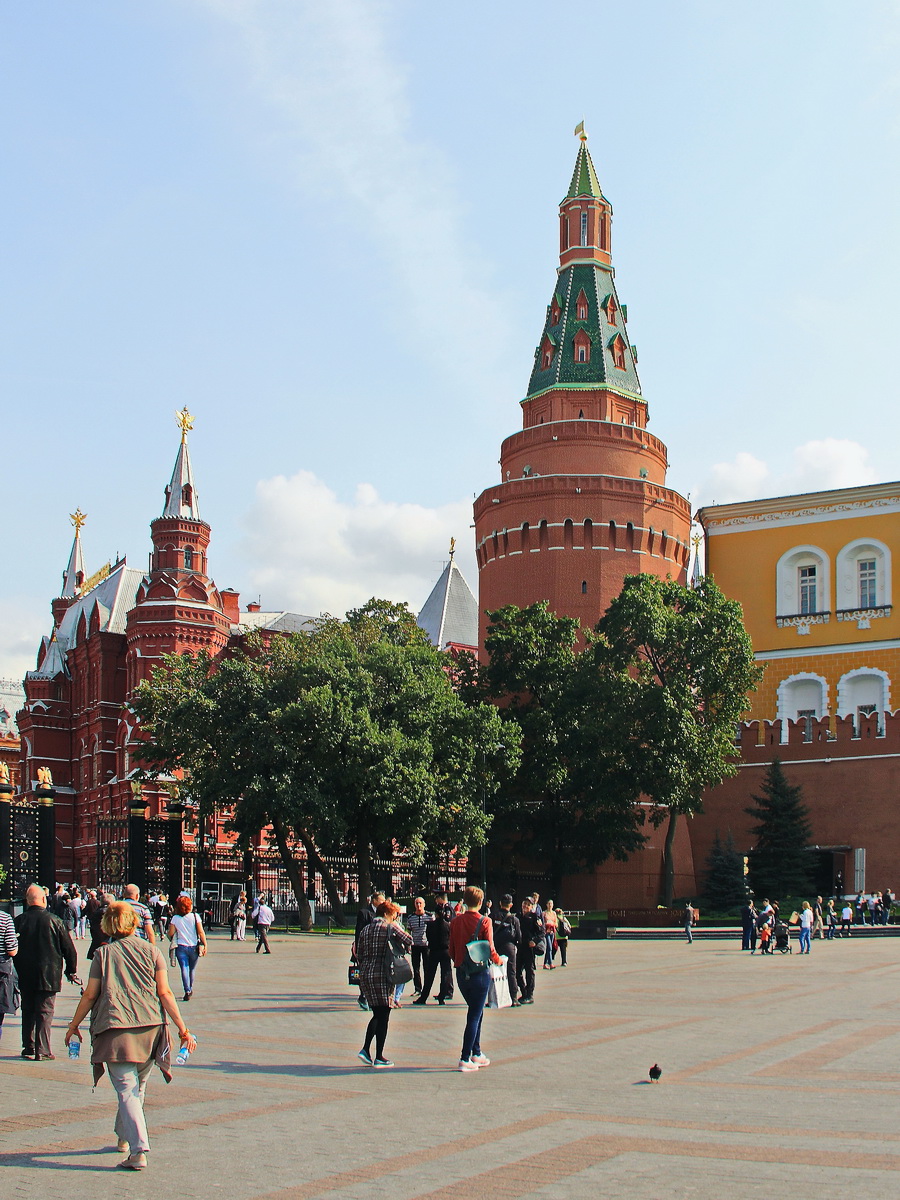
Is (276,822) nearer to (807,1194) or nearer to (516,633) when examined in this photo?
(516,633)

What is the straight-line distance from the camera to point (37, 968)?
1182 centimetres

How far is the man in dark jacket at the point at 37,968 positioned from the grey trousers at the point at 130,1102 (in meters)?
4.38

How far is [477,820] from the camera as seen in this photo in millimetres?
40125

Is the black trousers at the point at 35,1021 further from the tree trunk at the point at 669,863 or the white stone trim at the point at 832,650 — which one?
the white stone trim at the point at 832,650

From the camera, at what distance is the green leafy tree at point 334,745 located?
37125 mm

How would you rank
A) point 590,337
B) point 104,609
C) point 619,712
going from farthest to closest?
point 104,609 → point 590,337 → point 619,712

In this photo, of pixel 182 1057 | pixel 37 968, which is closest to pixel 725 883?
pixel 37 968

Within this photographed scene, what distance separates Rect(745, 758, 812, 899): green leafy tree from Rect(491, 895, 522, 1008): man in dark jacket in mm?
32197

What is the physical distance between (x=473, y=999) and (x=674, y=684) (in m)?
32.9

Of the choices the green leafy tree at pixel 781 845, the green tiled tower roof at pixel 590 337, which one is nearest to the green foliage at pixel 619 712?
the green leafy tree at pixel 781 845

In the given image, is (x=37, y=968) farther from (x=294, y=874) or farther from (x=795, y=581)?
(x=795, y=581)

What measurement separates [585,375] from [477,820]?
23434 millimetres

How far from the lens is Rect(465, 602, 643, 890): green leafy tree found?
44.1 m

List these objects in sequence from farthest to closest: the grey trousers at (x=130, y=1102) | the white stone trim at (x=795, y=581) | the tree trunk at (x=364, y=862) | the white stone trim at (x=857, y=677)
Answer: the white stone trim at (x=795, y=581) → the white stone trim at (x=857, y=677) → the tree trunk at (x=364, y=862) → the grey trousers at (x=130, y=1102)
